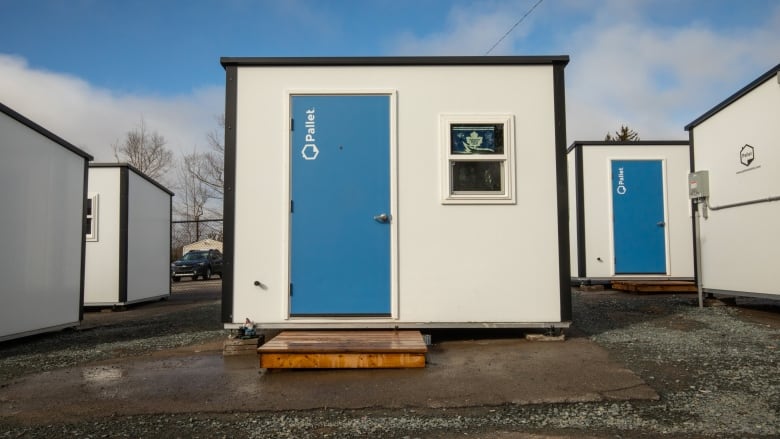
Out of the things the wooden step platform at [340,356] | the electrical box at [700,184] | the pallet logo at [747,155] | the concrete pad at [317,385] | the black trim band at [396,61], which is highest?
the black trim band at [396,61]

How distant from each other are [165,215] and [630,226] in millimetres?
10550

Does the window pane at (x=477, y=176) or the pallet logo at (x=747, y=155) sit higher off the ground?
the pallet logo at (x=747, y=155)

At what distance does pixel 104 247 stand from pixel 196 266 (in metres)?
12.5

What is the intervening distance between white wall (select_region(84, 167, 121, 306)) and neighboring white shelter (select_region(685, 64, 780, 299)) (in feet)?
33.9

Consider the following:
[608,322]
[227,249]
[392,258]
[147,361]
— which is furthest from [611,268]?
[147,361]

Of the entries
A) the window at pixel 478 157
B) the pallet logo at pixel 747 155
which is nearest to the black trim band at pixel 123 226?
the window at pixel 478 157

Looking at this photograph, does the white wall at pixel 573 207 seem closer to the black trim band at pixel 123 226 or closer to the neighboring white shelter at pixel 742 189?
the neighboring white shelter at pixel 742 189

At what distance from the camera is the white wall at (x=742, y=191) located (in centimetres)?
662

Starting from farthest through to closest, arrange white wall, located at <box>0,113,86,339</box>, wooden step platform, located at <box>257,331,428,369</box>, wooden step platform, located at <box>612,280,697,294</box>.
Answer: wooden step platform, located at <box>612,280,697,294</box> < white wall, located at <box>0,113,86,339</box> < wooden step platform, located at <box>257,331,428,369</box>

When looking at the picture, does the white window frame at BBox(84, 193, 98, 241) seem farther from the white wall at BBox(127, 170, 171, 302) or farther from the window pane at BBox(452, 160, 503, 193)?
the window pane at BBox(452, 160, 503, 193)

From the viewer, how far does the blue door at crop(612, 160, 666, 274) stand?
35.5 feet

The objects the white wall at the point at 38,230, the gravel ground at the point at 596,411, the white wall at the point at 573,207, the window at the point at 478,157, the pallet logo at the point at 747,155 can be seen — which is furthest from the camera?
the white wall at the point at 573,207

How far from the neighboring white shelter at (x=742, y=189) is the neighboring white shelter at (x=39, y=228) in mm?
8974

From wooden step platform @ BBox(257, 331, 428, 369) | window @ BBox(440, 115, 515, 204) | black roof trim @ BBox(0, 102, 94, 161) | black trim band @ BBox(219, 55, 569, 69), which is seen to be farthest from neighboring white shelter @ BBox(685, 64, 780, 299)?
black roof trim @ BBox(0, 102, 94, 161)
